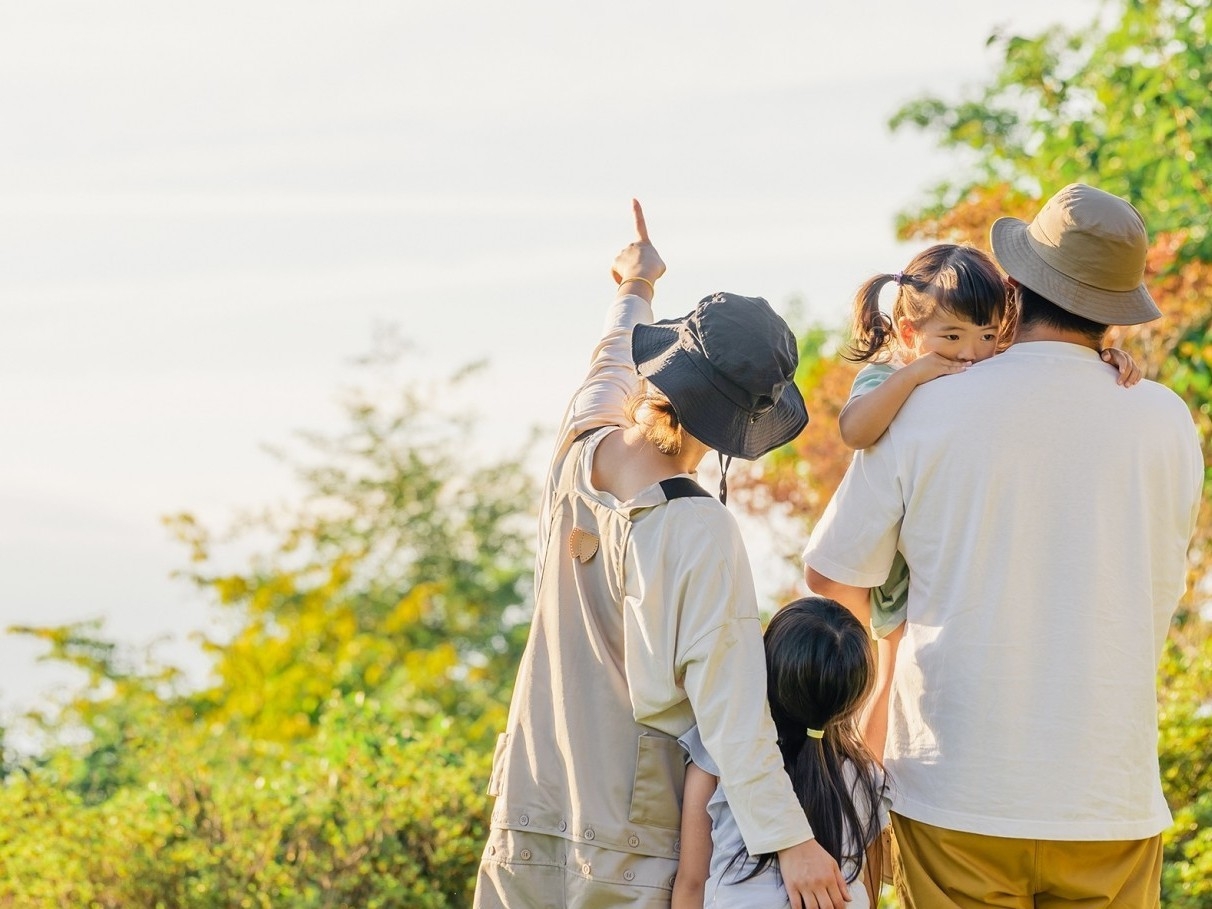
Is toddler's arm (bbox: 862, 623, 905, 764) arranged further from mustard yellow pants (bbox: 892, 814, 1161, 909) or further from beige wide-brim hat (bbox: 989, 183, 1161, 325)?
beige wide-brim hat (bbox: 989, 183, 1161, 325)

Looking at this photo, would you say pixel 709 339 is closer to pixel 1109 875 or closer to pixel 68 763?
pixel 1109 875

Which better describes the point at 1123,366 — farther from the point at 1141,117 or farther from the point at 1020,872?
the point at 1141,117

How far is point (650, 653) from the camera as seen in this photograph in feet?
7.25

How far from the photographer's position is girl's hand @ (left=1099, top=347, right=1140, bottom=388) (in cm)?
233

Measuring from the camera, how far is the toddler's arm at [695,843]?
223cm

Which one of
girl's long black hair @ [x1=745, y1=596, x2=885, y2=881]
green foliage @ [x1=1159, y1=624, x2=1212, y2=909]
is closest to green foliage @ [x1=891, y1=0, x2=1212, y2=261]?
green foliage @ [x1=1159, y1=624, x2=1212, y2=909]

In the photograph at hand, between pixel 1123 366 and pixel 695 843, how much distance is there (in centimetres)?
101

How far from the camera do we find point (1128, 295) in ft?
7.88

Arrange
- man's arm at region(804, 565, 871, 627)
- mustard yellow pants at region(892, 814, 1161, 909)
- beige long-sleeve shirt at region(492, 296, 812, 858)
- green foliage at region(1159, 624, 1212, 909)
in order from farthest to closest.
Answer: green foliage at region(1159, 624, 1212, 909)
man's arm at region(804, 565, 871, 627)
mustard yellow pants at region(892, 814, 1161, 909)
beige long-sleeve shirt at region(492, 296, 812, 858)

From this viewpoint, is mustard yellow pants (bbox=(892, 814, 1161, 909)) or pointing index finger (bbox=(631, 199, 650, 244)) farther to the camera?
pointing index finger (bbox=(631, 199, 650, 244))

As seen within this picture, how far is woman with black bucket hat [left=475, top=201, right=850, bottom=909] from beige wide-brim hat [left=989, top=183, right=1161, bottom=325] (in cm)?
42

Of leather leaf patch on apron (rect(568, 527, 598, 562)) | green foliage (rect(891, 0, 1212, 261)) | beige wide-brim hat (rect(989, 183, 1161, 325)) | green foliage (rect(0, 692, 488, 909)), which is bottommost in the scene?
green foliage (rect(0, 692, 488, 909))

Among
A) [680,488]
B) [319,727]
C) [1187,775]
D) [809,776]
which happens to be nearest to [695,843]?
[809,776]

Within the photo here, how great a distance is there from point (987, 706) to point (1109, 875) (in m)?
0.34
